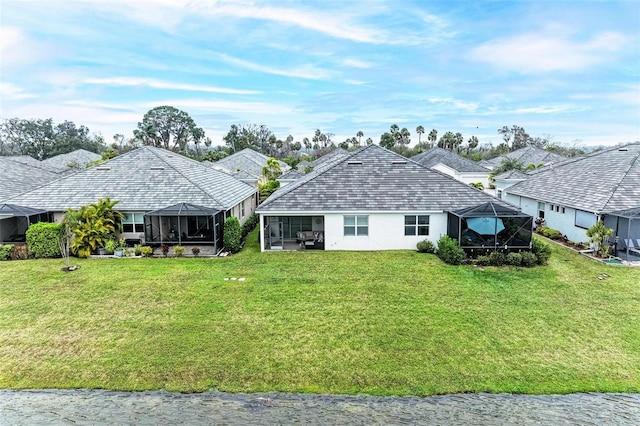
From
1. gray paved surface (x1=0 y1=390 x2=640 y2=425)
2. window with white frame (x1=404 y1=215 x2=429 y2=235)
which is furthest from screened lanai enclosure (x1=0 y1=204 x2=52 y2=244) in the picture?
window with white frame (x1=404 y1=215 x2=429 y2=235)

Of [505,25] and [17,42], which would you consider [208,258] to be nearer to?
[17,42]

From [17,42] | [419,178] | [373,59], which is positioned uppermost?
[373,59]

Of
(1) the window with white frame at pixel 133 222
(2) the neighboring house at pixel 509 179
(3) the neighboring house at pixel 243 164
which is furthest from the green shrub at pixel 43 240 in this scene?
(2) the neighboring house at pixel 509 179

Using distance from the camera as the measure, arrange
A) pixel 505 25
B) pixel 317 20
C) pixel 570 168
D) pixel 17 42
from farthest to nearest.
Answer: pixel 570 168 → pixel 505 25 → pixel 317 20 → pixel 17 42

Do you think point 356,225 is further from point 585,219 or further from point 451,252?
point 585,219

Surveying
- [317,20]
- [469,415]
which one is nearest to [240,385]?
[469,415]

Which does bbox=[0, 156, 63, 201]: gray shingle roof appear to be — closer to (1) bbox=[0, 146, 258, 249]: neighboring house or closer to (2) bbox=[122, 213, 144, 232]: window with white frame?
(1) bbox=[0, 146, 258, 249]: neighboring house

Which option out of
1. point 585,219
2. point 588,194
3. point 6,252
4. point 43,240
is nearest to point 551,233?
point 585,219

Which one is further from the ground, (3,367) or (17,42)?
(17,42)
